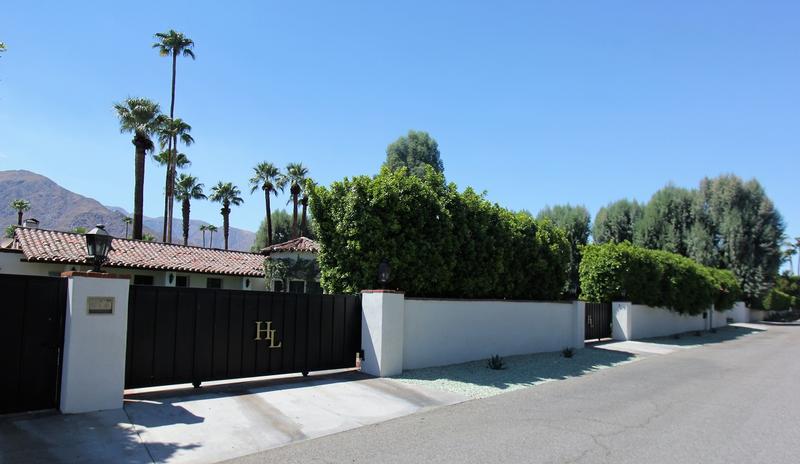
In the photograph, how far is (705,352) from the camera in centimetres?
1953

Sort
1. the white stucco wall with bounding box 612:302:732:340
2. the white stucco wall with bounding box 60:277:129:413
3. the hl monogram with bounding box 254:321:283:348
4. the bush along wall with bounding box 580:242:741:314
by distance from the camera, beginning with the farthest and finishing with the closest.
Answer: the bush along wall with bounding box 580:242:741:314 → the white stucco wall with bounding box 612:302:732:340 → the hl monogram with bounding box 254:321:283:348 → the white stucco wall with bounding box 60:277:129:413

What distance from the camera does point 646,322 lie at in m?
24.7

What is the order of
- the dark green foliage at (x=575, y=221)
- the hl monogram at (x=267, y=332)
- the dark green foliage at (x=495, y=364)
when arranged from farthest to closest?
the dark green foliage at (x=575, y=221) < the dark green foliage at (x=495, y=364) < the hl monogram at (x=267, y=332)

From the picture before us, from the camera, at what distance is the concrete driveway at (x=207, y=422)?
5.71 m

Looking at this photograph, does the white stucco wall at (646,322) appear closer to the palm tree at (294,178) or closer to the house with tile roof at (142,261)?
the house with tile roof at (142,261)

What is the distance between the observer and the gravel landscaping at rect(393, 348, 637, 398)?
10.5 meters

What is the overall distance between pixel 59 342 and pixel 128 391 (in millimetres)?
1531

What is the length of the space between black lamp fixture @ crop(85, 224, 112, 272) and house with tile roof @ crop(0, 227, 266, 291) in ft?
48.2

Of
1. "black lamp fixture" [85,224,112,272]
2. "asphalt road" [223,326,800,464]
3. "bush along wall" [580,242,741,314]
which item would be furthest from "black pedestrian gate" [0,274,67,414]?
"bush along wall" [580,242,741,314]

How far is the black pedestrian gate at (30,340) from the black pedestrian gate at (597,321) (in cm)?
1856

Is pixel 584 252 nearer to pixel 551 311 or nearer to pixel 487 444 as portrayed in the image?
pixel 551 311

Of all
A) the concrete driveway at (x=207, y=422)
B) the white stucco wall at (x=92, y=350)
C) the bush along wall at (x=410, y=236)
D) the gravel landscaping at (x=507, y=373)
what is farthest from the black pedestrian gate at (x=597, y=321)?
the white stucco wall at (x=92, y=350)

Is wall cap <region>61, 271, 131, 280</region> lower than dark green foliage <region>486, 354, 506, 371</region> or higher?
higher

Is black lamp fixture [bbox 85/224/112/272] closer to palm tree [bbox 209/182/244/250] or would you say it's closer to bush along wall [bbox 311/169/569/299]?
bush along wall [bbox 311/169/569/299]
